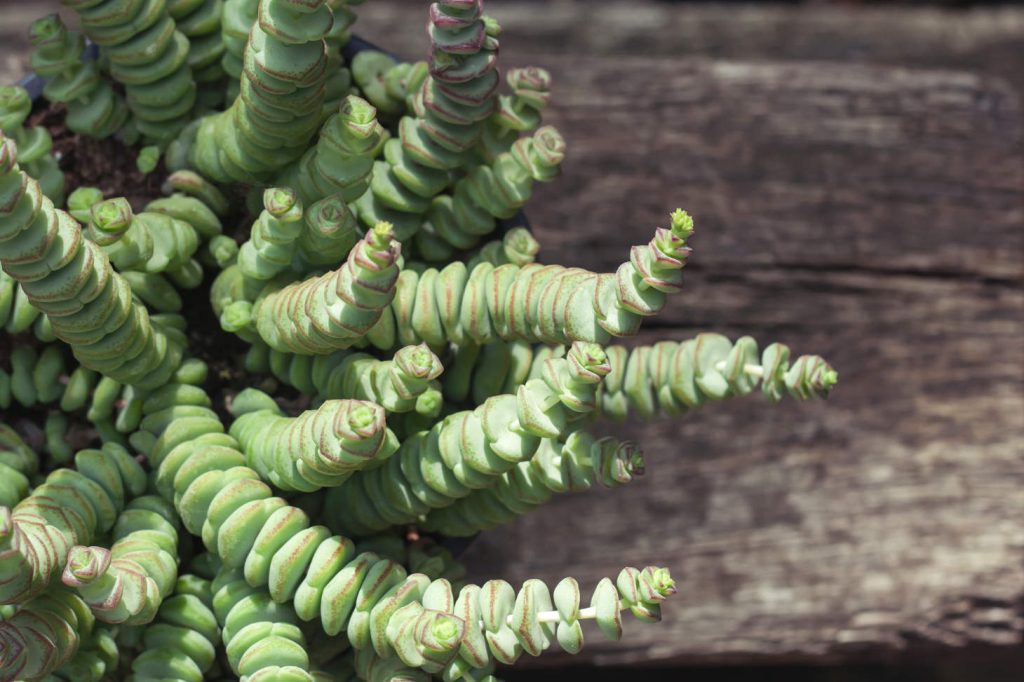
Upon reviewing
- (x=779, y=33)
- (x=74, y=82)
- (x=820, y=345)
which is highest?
(x=779, y=33)

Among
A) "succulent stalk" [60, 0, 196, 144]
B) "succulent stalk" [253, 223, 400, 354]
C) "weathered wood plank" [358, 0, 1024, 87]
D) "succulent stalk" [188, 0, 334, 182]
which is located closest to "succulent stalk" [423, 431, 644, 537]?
"succulent stalk" [253, 223, 400, 354]

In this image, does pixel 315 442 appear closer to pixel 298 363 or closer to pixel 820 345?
pixel 298 363

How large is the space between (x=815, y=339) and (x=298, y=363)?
0.66m

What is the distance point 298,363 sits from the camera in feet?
2.57

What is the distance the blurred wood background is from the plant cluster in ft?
1.27

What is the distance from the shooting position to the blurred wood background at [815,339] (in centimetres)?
117

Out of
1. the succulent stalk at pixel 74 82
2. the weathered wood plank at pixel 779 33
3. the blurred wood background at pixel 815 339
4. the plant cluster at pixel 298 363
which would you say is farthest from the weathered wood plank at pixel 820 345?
the succulent stalk at pixel 74 82

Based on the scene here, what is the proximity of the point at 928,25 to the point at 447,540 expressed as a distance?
1.04 meters

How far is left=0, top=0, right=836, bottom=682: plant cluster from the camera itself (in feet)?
2.11

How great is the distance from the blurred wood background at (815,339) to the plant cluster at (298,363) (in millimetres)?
387

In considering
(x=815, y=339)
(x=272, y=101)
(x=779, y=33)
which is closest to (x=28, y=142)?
(x=272, y=101)

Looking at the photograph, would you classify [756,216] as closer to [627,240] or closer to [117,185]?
[627,240]

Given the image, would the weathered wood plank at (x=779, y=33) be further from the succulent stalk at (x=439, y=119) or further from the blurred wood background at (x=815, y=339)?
the succulent stalk at (x=439, y=119)

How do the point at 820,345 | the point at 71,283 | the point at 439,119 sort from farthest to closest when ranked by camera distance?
1. the point at 820,345
2. the point at 439,119
3. the point at 71,283
